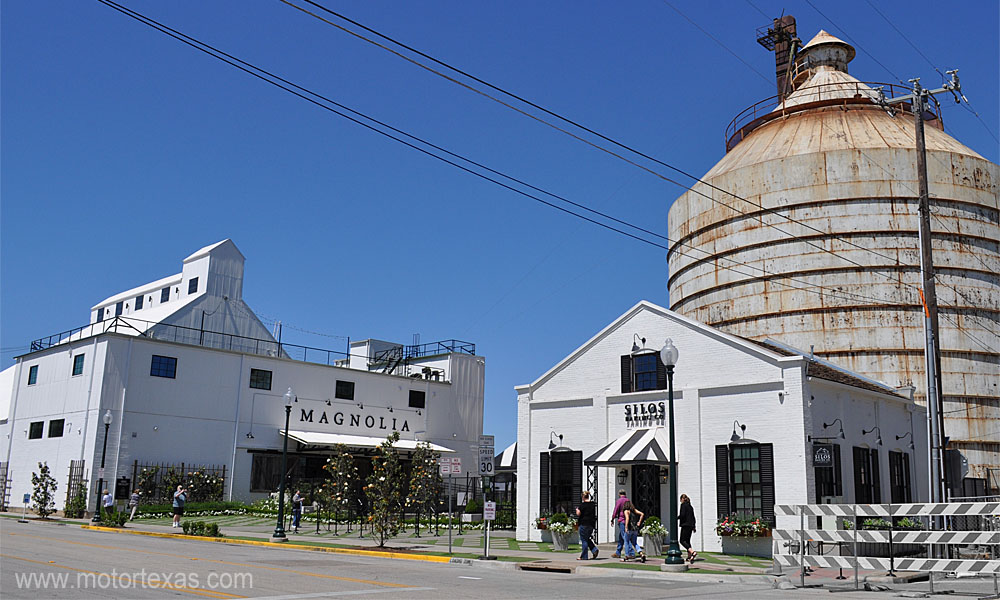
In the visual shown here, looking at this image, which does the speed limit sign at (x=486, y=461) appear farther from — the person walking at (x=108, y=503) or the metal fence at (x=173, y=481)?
the metal fence at (x=173, y=481)

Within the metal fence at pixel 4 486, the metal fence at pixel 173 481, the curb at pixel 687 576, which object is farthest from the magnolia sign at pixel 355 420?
the curb at pixel 687 576

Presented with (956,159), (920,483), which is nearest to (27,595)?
(920,483)

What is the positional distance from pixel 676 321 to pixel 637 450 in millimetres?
4429

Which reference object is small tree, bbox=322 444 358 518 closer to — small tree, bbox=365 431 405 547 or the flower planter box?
small tree, bbox=365 431 405 547

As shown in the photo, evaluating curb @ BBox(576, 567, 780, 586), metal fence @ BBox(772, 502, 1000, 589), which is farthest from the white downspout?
metal fence @ BBox(772, 502, 1000, 589)

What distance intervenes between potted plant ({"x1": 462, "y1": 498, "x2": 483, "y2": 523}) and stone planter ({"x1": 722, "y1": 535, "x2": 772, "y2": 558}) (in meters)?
18.8

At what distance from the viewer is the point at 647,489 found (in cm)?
2633

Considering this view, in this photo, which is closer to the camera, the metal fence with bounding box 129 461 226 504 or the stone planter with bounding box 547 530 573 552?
the stone planter with bounding box 547 530 573 552

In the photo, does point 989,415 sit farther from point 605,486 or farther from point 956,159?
point 605,486

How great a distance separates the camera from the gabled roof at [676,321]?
25.0m

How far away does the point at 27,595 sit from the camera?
11.2 m

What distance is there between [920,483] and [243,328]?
43.8m

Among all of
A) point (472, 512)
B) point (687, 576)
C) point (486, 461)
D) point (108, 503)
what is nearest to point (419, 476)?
point (486, 461)

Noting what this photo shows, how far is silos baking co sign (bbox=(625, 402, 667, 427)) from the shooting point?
26.5m
